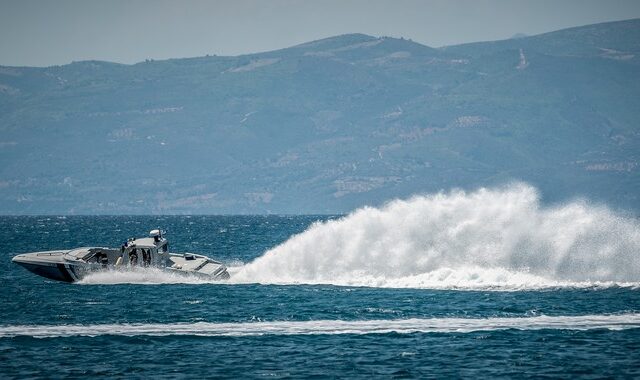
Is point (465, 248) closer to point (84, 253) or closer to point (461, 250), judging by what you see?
point (461, 250)

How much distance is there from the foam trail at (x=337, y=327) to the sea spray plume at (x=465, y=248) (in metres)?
10.7

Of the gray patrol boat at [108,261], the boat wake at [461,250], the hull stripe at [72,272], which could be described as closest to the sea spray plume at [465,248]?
the boat wake at [461,250]

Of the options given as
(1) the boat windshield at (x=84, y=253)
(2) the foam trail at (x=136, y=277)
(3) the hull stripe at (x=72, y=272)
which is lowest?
(2) the foam trail at (x=136, y=277)

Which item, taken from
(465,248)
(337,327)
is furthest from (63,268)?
(465,248)

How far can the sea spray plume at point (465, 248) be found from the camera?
5822 centimetres

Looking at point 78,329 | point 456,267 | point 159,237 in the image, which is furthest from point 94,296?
point 456,267

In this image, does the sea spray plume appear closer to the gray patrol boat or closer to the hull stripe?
the gray patrol boat

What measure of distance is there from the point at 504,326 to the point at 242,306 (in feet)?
46.8

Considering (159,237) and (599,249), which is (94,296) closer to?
(159,237)

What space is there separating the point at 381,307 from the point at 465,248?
34.5 feet

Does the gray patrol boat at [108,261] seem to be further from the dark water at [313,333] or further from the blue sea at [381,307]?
the dark water at [313,333]

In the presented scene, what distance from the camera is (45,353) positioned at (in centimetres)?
4025

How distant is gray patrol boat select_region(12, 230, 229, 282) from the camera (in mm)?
62406

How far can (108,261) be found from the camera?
63406 millimetres
